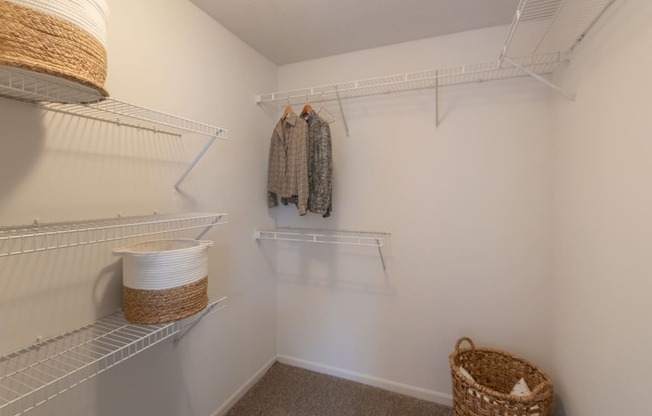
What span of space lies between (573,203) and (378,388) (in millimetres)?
1711

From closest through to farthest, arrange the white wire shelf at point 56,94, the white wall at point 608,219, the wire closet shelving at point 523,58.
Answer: the white wire shelf at point 56,94
the white wall at point 608,219
the wire closet shelving at point 523,58

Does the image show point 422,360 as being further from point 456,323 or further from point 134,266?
point 134,266

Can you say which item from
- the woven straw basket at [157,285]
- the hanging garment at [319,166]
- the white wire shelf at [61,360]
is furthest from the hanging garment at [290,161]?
the white wire shelf at [61,360]

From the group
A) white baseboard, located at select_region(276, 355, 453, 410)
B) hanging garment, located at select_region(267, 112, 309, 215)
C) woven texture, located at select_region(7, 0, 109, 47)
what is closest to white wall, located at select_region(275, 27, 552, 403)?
white baseboard, located at select_region(276, 355, 453, 410)

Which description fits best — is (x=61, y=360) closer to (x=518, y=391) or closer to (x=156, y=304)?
(x=156, y=304)

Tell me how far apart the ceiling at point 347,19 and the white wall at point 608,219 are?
63cm

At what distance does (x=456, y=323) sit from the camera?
198 cm

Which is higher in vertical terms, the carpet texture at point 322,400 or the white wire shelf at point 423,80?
the white wire shelf at point 423,80

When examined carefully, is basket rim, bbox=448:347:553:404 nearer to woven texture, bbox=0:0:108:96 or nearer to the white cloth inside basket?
the white cloth inside basket

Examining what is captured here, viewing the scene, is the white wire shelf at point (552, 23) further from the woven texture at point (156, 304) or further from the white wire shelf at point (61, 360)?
the white wire shelf at point (61, 360)

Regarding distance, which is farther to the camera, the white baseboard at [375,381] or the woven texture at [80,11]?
the white baseboard at [375,381]

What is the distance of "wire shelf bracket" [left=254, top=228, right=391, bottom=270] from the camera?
212 cm

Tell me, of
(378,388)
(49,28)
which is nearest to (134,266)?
(49,28)

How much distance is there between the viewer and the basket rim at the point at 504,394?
4.57 feet
